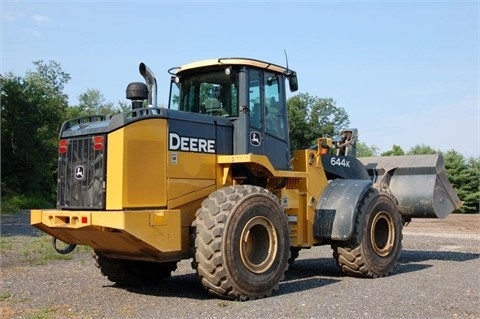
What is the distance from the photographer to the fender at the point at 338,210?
31.7 ft

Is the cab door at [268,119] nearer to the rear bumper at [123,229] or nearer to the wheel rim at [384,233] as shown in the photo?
the rear bumper at [123,229]

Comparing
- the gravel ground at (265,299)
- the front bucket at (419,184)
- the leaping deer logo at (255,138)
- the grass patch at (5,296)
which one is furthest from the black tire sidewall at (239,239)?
the front bucket at (419,184)

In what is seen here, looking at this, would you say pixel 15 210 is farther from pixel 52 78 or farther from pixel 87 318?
pixel 52 78

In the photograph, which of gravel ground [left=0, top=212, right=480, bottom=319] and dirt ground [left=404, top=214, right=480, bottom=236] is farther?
dirt ground [left=404, top=214, right=480, bottom=236]

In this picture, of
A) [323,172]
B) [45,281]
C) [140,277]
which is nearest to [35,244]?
[45,281]

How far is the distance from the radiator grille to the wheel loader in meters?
0.01

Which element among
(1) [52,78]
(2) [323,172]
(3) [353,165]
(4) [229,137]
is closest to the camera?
(4) [229,137]

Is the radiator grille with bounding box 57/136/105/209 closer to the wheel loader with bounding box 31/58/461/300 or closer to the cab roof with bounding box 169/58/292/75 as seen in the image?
the wheel loader with bounding box 31/58/461/300

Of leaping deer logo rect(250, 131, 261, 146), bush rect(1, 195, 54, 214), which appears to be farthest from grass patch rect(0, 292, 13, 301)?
bush rect(1, 195, 54, 214)

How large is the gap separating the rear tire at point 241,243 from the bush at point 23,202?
29947 millimetres

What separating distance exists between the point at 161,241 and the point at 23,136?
3686 cm

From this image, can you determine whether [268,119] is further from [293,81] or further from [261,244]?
[261,244]

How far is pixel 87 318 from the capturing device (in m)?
6.80

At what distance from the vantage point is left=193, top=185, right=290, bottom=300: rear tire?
7.57 m
